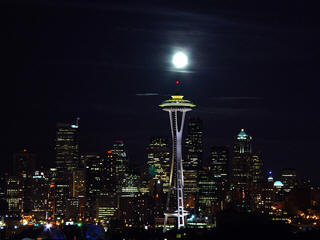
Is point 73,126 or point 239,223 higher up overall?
point 73,126

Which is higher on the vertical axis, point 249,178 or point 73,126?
→ point 73,126

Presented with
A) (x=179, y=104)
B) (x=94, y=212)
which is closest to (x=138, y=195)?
(x=94, y=212)

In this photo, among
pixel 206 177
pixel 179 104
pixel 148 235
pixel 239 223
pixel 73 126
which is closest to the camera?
pixel 239 223

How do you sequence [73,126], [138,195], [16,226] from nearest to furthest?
[16,226] < [138,195] < [73,126]

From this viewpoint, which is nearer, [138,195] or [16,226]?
[16,226]

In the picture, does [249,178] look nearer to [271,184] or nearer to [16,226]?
[271,184]

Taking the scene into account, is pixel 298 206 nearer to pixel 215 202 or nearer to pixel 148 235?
pixel 215 202

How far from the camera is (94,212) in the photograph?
532ft

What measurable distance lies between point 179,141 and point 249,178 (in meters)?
74.0

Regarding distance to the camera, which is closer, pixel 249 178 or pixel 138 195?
pixel 138 195

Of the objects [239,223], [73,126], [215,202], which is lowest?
[239,223]

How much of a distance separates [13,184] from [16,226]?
43.7m

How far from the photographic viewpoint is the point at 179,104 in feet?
343

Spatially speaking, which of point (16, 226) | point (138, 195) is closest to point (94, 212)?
point (138, 195)
